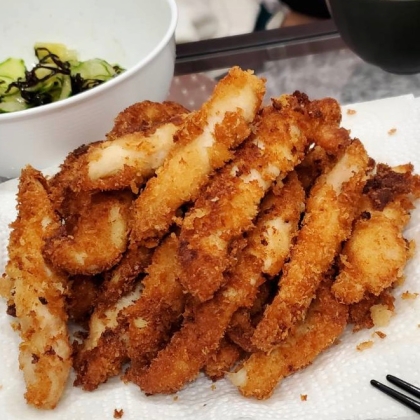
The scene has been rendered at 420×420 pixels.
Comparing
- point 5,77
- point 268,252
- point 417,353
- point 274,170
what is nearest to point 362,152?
point 274,170

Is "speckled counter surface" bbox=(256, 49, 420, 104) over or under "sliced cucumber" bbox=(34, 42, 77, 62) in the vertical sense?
over

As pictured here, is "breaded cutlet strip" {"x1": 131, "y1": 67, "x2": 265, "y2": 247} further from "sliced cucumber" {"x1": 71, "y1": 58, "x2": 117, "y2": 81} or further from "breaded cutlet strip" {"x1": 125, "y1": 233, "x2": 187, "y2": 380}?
"sliced cucumber" {"x1": 71, "y1": 58, "x2": 117, "y2": 81}

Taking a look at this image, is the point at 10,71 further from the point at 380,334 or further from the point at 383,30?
the point at 380,334

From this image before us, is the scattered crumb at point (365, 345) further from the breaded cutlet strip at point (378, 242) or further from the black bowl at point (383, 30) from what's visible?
the black bowl at point (383, 30)

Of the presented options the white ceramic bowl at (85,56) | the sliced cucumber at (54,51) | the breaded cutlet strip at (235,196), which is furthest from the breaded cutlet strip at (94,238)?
the sliced cucumber at (54,51)

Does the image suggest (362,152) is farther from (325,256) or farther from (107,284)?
(107,284)

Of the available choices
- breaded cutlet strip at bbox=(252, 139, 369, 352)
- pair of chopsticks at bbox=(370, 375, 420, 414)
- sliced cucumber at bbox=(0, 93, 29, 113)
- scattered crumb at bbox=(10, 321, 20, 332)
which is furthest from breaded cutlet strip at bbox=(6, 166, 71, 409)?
pair of chopsticks at bbox=(370, 375, 420, 414)

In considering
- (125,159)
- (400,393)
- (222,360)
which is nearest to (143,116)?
(125,159)
